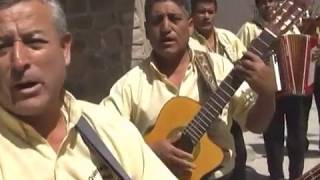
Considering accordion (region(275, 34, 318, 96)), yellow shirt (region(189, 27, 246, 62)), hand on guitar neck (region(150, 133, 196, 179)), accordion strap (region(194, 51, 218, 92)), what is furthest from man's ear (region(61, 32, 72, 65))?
yellow shirt (region(189, 27, 246, 62))

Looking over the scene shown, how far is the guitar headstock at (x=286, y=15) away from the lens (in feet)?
13.1

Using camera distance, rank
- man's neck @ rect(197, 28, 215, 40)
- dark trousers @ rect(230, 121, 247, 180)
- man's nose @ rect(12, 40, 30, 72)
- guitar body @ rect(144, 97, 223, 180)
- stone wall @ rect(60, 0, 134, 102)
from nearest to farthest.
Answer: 1. man's nose @ rect(12, 40, 30, 72)
2. guitar body @ rect(144, 97, 223, 180)
3. dark trousers @ rect(230, 121, 247, 180)
4. man's neck @ rect(197, 28, 215, 40)
5. stone wall @ rect(60, 0, 134, 102)

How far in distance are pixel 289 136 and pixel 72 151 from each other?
5.01 meters

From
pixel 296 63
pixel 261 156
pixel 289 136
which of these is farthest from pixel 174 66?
pixel 261 156

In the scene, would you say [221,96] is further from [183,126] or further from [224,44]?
[224,44]

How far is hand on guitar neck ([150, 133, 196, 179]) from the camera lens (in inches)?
149

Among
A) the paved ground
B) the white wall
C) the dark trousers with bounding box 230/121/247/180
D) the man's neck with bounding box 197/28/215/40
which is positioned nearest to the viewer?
the dark trousers with bounding box 230/121/247/180

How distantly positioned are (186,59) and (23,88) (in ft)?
5.34

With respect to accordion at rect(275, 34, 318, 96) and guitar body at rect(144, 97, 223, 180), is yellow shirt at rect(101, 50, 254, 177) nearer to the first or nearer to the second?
guitar body at rect(144, 97, 223, 180)

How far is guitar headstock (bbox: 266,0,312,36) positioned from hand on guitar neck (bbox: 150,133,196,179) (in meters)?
0.62

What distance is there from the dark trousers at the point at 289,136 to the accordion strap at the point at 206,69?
3238 millimetres

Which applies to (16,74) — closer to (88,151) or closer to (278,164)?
(88,151)

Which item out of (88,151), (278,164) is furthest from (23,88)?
(278,164)

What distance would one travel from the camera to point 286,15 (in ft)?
13.2
